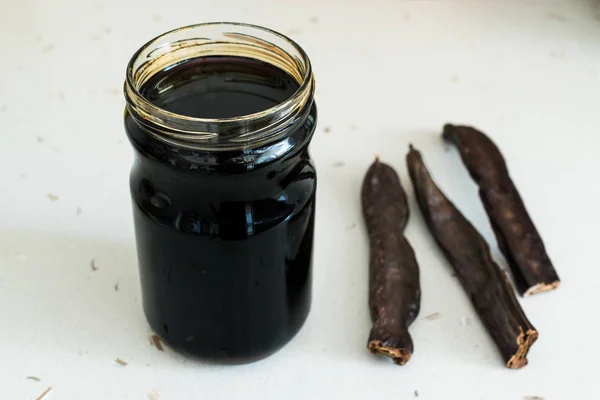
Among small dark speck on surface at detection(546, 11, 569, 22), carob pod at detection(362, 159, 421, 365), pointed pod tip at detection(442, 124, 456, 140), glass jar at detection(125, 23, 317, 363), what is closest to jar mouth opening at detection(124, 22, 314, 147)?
glass jar at detection(125, 23, 317, 363)

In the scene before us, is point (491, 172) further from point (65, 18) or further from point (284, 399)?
point (65, 18)

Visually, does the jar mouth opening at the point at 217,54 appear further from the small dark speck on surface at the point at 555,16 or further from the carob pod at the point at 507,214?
the small dark speck on surface at the point at 555,16

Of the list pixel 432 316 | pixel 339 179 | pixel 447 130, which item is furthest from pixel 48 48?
pixel 432 316

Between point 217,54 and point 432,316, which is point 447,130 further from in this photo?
point 217,54

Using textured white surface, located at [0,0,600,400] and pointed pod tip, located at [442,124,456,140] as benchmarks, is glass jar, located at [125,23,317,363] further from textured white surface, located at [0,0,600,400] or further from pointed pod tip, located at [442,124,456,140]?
pointed pod tip, located at [442,124,456,140]

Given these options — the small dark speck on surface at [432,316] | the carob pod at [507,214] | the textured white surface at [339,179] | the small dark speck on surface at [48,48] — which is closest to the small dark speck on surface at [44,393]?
the textured white surface at [339,179]
